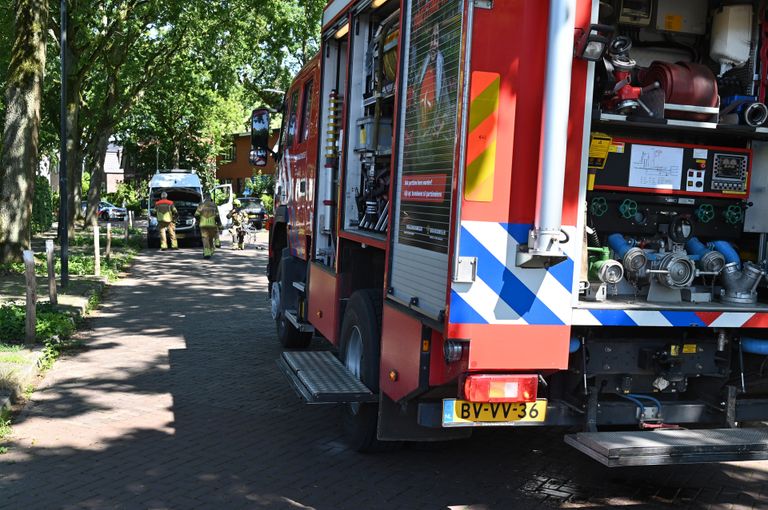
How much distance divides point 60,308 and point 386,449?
733 centimetres

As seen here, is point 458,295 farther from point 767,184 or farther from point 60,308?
point 60,308

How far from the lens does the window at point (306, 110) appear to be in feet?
27.5

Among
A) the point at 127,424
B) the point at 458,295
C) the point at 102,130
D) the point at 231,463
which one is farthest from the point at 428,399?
the point at 102,130

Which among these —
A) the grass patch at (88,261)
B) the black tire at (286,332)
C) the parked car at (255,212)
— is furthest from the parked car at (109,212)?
the black tire at (286,332)

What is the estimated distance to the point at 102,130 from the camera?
96.3ft

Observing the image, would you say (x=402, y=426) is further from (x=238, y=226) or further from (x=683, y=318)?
(x=238, y=226)

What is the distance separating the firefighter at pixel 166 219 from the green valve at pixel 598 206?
20.8m

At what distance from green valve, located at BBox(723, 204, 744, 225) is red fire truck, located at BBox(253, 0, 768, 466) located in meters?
Answer: 0.02

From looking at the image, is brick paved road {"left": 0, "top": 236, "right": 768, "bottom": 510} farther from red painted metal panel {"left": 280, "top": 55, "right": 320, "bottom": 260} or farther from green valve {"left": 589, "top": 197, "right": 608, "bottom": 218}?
green valve {"left": 589, "top": 197, "right": 608, "bottom": 218}

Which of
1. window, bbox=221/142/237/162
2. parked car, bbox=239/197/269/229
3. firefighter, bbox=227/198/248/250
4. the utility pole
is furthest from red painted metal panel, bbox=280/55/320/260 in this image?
window, bbox=221/142/237/162

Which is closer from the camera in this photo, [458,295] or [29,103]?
[458,295]

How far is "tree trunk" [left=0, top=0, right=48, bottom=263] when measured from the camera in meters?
15.6

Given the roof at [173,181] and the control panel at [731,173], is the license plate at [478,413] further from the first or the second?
the roof at [173,181]

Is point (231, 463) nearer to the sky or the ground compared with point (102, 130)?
nearer to the ground
